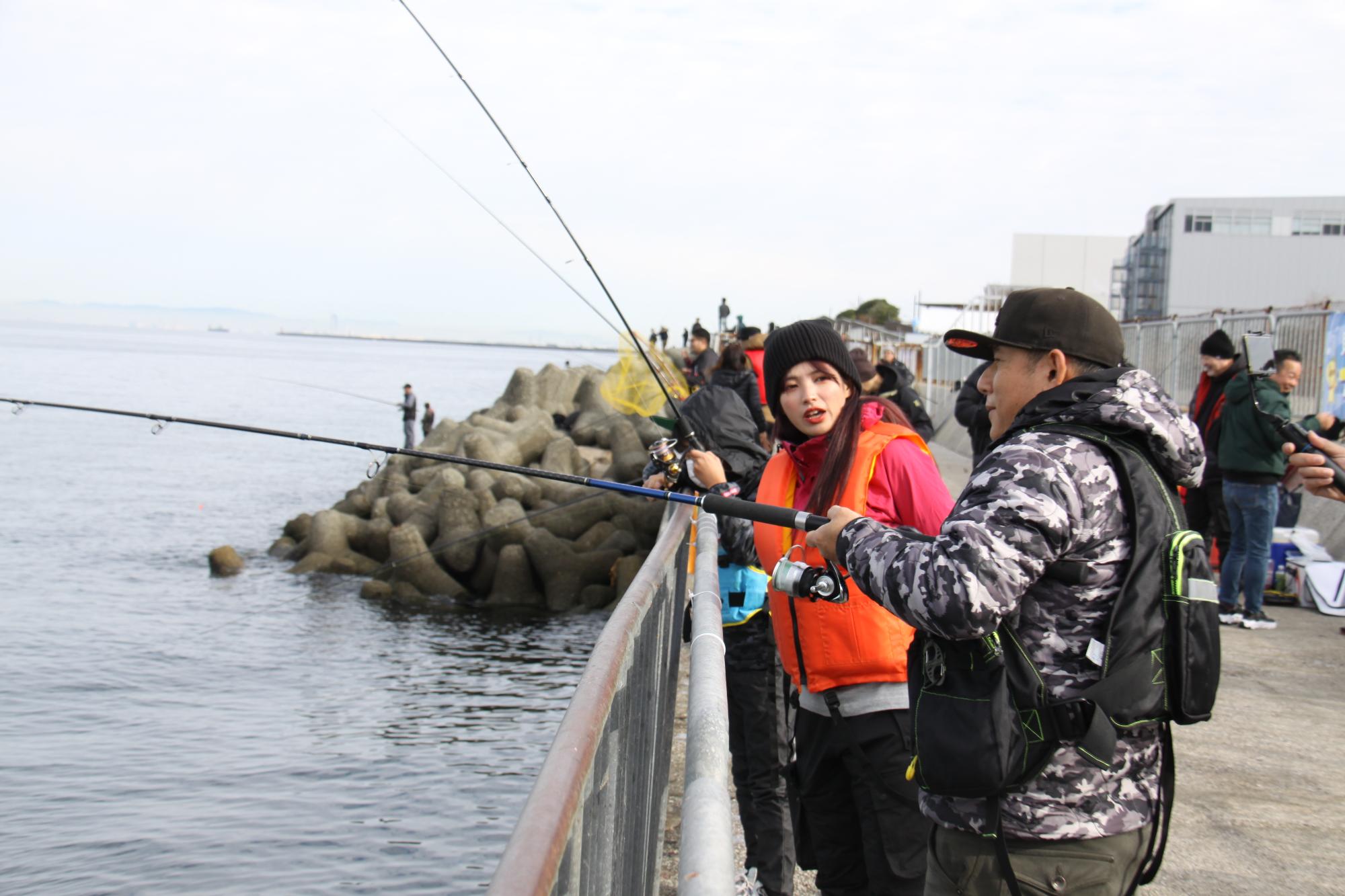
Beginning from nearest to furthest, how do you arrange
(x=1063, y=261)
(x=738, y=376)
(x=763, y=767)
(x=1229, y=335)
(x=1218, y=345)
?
(x=763, y=767), (x=738, y=376), (x=1218, y=345), (x=1229, y=335), (x=1063, y=261)

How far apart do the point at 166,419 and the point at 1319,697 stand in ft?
19.3

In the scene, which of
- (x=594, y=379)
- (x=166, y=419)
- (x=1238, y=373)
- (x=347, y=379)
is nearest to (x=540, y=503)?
(x=594, y=379)

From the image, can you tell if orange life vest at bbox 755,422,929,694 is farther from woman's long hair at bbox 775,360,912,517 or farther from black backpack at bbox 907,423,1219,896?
black backpack at bbox 907,423,1219,896

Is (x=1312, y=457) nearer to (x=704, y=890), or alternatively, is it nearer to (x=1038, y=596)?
(x=1038, y=596)

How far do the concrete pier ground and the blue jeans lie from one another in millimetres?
478

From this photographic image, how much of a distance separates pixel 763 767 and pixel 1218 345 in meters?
5.62

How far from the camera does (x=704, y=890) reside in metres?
1.42

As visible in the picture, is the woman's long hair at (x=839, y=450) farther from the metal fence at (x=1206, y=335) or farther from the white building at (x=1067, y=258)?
the white building at (x=1067, y=258)

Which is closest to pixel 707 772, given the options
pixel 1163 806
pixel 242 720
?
pixel 1163 806

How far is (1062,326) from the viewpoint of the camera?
90.8 inches

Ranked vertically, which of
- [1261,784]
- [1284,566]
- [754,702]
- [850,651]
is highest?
[850,651]

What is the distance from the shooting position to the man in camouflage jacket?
2068 mm

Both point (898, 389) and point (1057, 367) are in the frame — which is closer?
point (1057, 367)

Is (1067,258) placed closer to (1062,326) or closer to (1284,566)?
(1284,566)
